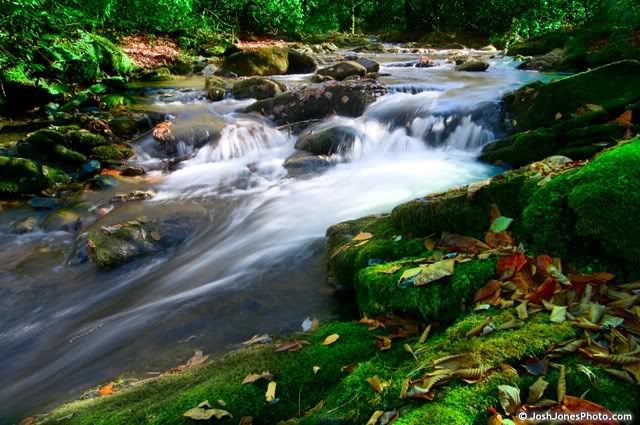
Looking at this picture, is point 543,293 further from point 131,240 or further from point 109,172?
point 109,172

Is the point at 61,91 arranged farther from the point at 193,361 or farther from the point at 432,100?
the point at 193,361

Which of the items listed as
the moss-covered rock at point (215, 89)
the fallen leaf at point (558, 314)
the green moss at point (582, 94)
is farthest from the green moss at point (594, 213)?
the moss-covered rock at point (215, 89)

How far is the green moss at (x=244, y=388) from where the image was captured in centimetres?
251

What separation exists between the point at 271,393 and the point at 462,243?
5.94ft

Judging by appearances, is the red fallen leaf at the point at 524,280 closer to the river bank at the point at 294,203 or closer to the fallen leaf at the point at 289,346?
the river bank at the point at 294,203

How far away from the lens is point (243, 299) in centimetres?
479

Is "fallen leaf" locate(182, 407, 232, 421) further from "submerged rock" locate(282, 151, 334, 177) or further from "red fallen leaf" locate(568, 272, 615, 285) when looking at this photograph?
"submerged rock" locate(282, 151, 334, 177)

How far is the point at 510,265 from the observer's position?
2898 mm

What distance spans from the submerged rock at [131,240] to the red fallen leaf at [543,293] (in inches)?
205

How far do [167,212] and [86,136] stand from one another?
3.96 m

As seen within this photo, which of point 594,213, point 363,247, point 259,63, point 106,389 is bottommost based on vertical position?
point 106,389

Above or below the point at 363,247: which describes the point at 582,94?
above

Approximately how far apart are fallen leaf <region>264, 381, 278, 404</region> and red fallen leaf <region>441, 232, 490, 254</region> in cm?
170

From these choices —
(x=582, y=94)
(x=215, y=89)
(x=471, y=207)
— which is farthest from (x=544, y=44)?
(x=471, y=207)
